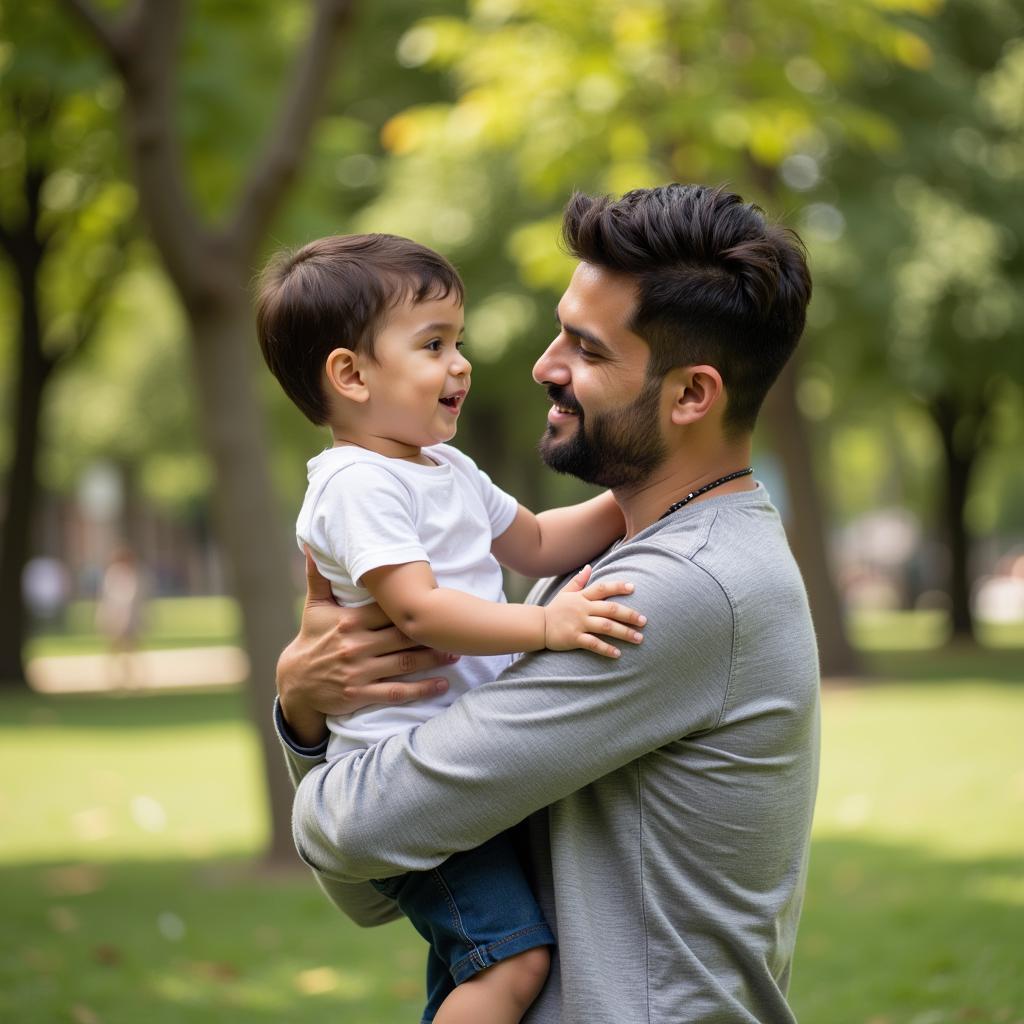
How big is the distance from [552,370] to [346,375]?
1.38 ft

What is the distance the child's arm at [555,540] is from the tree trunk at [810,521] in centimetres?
1530

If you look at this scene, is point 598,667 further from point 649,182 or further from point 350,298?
point 649,182

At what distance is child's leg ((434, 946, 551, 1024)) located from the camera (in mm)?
2500

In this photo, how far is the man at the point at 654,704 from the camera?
2.35 metres

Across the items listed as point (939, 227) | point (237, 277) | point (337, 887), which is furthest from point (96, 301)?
point (337, 887)

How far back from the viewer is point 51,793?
12.0m

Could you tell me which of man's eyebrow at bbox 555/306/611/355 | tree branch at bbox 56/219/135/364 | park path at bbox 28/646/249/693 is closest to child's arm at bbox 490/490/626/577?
man's eyebrow at bbox 555/306/611/355

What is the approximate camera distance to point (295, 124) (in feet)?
28.8

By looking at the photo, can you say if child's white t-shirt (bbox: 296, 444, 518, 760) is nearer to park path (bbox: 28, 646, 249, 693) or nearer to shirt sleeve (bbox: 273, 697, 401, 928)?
shirt sleeve (bbox: 273, 697, 401, 928)

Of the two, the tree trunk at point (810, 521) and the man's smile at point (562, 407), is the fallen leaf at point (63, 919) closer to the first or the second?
the man's smile at point (562, 407)

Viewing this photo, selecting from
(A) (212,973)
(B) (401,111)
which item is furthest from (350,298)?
(B) (401,111)

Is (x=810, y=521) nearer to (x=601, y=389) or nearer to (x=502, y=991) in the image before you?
(x=601, y=389)

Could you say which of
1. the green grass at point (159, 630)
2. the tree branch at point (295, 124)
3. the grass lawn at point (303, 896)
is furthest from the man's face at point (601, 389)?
the green grass at point (159, 630)

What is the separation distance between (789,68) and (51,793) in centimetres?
869
